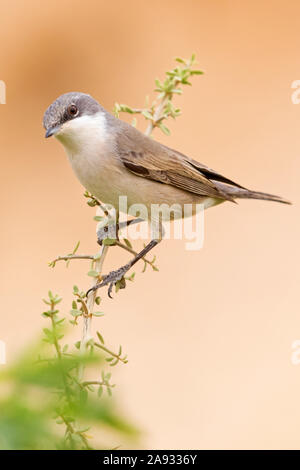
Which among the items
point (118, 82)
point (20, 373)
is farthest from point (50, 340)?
point (118, 82)

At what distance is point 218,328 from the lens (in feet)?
13.1

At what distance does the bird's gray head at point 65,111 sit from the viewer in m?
1.86

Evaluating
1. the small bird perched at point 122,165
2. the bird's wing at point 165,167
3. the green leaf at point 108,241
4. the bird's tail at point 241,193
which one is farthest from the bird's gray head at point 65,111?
the bird's tail at point 241,193

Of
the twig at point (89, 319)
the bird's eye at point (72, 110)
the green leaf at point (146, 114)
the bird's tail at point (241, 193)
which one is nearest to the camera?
the twig at point (89, 319)

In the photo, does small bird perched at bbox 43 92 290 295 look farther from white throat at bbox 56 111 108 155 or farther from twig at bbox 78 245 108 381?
twig at bbox 78 245 108 381

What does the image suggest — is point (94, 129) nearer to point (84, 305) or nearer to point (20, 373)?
point (84, 305)

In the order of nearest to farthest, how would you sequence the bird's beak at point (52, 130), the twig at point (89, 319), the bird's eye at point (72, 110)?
the twig at point (89, 319) < the bird's beak at point (52, 130) < the bird's eye at point (72, 110)

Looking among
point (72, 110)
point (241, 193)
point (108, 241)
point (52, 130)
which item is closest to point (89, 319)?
point (108, 241)

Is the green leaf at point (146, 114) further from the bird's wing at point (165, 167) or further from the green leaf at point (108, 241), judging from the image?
the bird's wing at point (165, 167)

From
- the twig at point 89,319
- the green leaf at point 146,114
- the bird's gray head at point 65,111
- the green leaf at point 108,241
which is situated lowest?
the twig at point 89,319

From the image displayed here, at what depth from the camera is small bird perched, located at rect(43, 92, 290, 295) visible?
6.50 feet

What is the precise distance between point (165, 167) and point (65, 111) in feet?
1.95

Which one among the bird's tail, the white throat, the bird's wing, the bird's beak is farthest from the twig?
the bird's tail

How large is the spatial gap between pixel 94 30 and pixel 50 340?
4.07 meters
